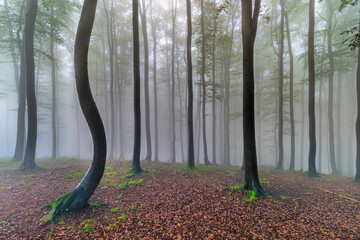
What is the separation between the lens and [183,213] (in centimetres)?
378

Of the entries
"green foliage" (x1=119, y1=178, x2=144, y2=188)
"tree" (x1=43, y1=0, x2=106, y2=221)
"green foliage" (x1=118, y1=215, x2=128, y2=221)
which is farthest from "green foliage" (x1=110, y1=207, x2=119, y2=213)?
"green foliage" (x1=119, y1=178, x2=144, y2=188)

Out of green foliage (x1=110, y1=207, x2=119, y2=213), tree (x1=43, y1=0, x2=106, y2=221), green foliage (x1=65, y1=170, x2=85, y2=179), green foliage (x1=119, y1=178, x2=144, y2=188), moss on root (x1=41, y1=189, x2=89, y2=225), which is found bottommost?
green foliage (x1=65, y1=170, x2=85, y2=179)

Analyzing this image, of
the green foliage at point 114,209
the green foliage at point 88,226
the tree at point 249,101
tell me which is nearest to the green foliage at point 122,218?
the green foliage at point 114,209

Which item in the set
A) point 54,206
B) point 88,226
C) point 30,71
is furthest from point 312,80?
point 30,71

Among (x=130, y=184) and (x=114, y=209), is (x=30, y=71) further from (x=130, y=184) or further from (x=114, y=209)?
(x=114, y=209)

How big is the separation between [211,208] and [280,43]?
44.1ft

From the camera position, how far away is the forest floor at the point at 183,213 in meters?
3.10

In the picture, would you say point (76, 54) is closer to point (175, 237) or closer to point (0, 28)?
point (175, 237)

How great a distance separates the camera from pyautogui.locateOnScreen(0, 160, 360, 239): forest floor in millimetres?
3096

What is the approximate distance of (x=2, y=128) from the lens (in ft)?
89.0

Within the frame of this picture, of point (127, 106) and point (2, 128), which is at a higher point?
point (127, 106)

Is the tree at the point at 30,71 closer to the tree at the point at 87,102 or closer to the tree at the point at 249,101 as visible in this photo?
the tree at the point at 87,102

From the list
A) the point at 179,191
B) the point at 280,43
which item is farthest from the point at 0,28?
the point at 280,43

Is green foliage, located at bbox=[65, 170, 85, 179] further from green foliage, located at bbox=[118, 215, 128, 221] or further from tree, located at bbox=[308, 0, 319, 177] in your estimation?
tree, located at bbox=[308, 0, 319, 177]
